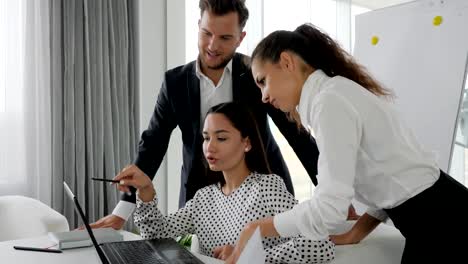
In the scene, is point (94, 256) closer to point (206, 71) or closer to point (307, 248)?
point (307, 248)

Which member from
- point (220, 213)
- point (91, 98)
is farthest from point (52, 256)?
point (91, 98)

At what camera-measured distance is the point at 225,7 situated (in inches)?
64.5

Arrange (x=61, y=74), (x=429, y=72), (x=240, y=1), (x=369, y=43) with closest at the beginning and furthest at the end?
1. (x=240, y=1)
2. (x=429, y=72)
3. (x=369, y=43)
4. (x=61, y=74)

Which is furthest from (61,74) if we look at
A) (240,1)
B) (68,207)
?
(240,1)

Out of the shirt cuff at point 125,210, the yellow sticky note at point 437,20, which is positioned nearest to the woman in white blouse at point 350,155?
the shirt cuff at point 125,210

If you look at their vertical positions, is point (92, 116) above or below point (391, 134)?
below

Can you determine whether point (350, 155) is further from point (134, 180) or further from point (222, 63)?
point (222, 63)

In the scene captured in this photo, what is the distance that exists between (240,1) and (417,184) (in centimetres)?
91

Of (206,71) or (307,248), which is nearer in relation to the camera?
(307,248)

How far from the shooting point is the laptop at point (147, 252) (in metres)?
1.14

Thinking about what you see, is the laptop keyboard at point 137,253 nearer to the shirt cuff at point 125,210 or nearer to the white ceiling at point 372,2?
the shirt cuff at point 125,210

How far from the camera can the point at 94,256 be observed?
1.25 m

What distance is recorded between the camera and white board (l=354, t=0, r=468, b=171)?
222 centimetres

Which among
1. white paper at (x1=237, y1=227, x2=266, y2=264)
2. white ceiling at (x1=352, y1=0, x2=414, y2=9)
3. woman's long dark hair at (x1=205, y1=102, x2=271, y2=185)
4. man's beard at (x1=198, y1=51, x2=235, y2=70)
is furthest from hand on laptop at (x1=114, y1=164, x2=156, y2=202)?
white ceiling at (x1=352, y1=0, x2=414, y2=9)
